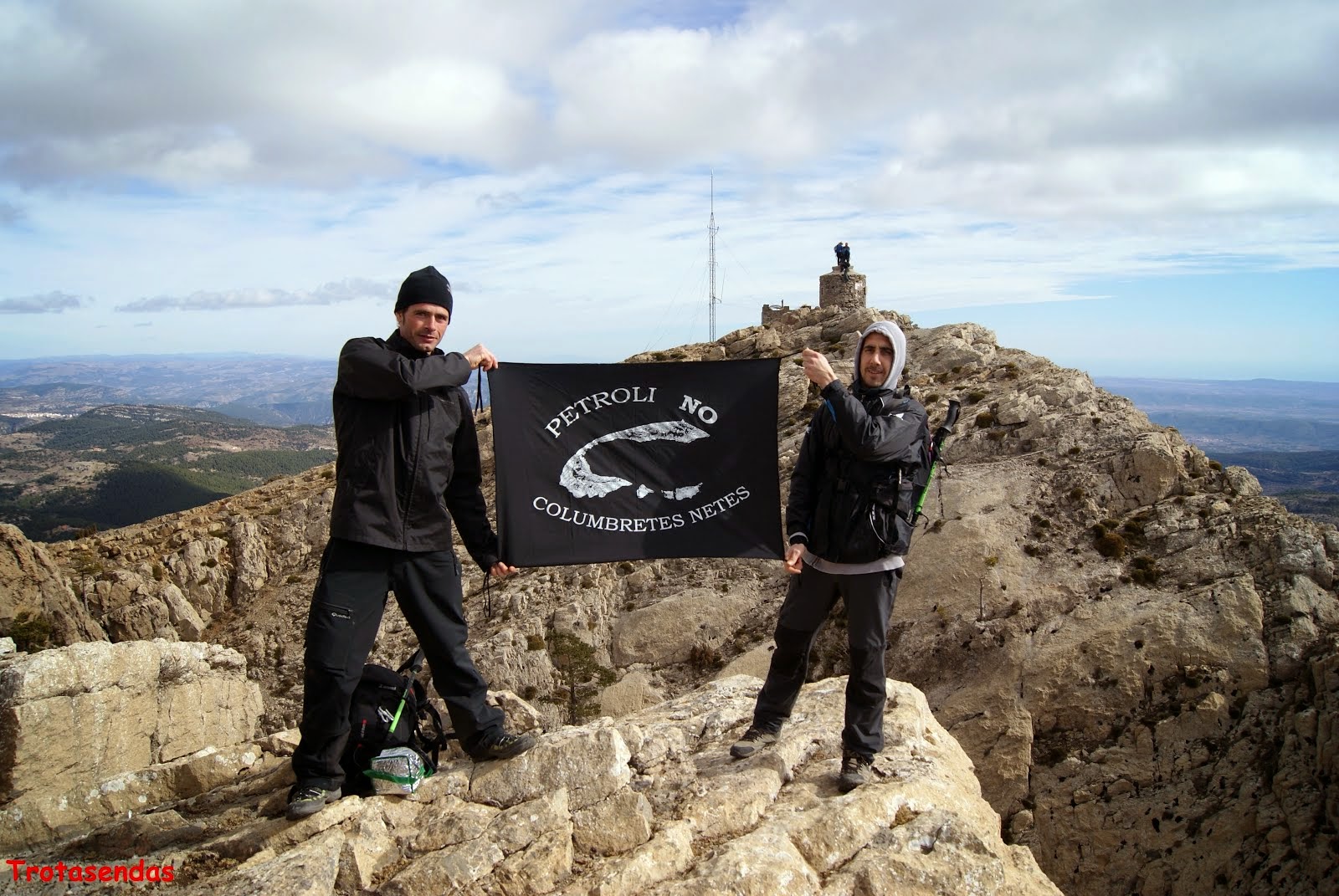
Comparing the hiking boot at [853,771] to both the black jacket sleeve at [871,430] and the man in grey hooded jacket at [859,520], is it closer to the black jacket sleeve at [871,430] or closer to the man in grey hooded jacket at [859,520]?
the man in grey hooded jacket at [859,520]

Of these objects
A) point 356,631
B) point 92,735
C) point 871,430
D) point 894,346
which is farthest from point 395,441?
point 92,735

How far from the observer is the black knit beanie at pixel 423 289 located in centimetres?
635

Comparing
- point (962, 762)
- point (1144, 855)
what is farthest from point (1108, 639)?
point (962, 762)

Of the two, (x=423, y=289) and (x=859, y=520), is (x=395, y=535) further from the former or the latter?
(x=859, y=520)

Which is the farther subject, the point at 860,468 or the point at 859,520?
the point at 860,468

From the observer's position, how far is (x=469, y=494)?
7.00 metres

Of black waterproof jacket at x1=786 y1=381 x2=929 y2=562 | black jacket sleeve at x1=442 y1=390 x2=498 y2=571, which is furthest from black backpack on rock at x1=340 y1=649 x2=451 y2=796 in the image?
black waterproof jacket at x1=786 y1=381 x2=929 y2=562

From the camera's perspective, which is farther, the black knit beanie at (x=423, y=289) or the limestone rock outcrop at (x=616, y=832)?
the black knit beanie at (x=423, y=289)

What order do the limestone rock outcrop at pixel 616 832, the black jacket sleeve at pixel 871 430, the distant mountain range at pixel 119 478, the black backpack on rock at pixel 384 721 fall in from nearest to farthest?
the limestone rock outcrop at pixel 616 832
the black jacket sleeve at pixel 871 430
the black backpack on rock at pixel 384 721
the distant mountain range at pixel 119 478

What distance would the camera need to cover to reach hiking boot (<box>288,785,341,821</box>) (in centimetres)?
588

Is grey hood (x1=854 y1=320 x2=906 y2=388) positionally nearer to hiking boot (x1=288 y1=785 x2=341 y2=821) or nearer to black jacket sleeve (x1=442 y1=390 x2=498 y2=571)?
black jacket sleeve (x1=442 y1=390 x2=498 y2=571)

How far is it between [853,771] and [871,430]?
279 centimetres

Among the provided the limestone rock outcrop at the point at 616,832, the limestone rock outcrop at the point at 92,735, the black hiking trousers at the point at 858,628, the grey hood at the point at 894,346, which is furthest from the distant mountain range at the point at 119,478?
the grey hood at the point at 894,346

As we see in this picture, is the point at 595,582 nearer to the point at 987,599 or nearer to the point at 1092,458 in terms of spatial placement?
the point at 987,599
